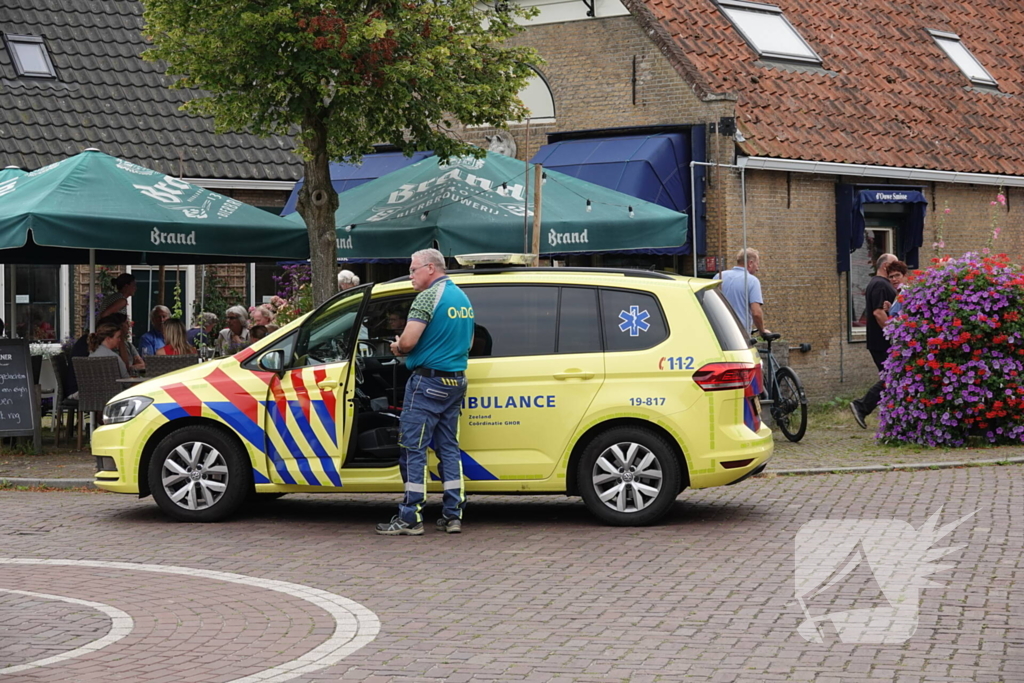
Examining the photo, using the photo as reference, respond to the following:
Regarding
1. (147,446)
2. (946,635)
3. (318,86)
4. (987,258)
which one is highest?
(318,86)

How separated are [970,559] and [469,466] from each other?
3.36m

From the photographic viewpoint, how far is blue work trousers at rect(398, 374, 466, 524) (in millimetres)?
9867

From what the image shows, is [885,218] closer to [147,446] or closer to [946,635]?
[147,446]

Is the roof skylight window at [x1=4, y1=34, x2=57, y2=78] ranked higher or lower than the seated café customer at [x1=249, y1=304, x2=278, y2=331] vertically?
higher

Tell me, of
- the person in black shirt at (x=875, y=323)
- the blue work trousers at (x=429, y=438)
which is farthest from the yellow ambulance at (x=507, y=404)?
the person in black shirt at (x=875, y=323)

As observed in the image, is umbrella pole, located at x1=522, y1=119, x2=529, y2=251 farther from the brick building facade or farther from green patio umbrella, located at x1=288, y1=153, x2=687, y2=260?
the brick building facade

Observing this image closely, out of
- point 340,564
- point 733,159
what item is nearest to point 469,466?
point 340,564

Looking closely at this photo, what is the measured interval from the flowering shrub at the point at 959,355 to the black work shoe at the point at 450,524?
639cm

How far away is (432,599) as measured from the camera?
7879mm

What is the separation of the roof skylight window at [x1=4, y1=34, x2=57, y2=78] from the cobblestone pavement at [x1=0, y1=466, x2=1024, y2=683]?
11899mm

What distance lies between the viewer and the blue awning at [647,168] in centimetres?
1992

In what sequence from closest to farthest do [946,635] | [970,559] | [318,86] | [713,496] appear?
[946,635] < [970,559] < [713,496] < [318,86]

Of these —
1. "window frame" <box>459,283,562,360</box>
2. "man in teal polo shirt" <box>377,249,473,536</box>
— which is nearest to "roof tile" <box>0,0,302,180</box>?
"window frame" <box>459,283,562,360</box>

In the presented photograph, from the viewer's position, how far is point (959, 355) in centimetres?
1470
